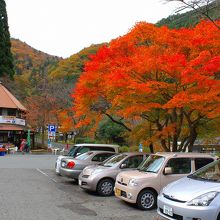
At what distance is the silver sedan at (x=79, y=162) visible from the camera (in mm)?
14690

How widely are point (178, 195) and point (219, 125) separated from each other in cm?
950

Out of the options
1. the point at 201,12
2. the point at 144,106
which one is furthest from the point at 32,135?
the point at 201,12

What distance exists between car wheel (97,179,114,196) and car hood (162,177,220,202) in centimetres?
479

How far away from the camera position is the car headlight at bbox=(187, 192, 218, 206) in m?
6.65

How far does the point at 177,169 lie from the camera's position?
406 inches

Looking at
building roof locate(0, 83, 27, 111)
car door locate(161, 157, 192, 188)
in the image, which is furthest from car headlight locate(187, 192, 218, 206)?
building roof locate(0, 83, 27, 111)

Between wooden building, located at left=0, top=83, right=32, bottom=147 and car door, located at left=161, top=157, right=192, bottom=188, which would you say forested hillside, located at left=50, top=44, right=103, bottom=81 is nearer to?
wooden building, located at left=0, top=83, right=32, bottom=147

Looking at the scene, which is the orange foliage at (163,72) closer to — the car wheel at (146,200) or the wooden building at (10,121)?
the car wheel at (146,200)

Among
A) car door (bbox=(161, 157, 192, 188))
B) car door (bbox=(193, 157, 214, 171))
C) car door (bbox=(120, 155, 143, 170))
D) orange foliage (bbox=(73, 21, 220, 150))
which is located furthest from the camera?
orange foliage (bbox=(73, 21, 220, 150))

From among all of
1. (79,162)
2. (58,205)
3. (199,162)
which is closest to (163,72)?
(199,162)

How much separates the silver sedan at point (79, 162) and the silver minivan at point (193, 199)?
24.4 feet

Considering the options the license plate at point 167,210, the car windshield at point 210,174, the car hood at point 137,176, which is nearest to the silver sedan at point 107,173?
the car hood at point 137,176

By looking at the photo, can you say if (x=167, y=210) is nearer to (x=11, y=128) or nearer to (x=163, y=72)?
(x=163, y=72)

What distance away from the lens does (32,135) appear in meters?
52.8
